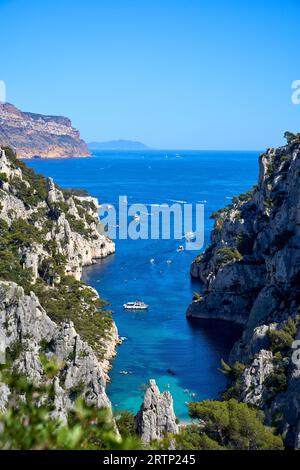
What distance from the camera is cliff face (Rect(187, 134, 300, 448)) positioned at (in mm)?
28172

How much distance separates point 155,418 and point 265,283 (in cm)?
2034

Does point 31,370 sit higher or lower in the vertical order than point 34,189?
lower

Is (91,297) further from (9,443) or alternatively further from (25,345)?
(9,443)

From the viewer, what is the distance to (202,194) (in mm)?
114062

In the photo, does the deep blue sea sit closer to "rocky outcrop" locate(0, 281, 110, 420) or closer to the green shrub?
"rocky outcrop" locate(0, 281, 110, 420)

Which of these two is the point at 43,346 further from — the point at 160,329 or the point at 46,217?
the point at 46,217

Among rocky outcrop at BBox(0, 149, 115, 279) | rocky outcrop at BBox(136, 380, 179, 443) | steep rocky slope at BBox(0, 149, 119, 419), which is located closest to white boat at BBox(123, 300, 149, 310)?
steep rocky slope at BBox(0, 149, 119, 419)

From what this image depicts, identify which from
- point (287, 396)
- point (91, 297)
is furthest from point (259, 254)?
point (287, 396)

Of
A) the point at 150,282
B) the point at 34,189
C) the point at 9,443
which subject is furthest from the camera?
the point at 150,282

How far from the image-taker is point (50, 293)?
42031 mm

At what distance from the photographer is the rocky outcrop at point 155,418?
2475 cm

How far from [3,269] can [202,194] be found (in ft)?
254

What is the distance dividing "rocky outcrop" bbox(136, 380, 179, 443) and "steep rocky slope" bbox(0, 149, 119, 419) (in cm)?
225

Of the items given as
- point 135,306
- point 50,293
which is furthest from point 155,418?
point 135,306
